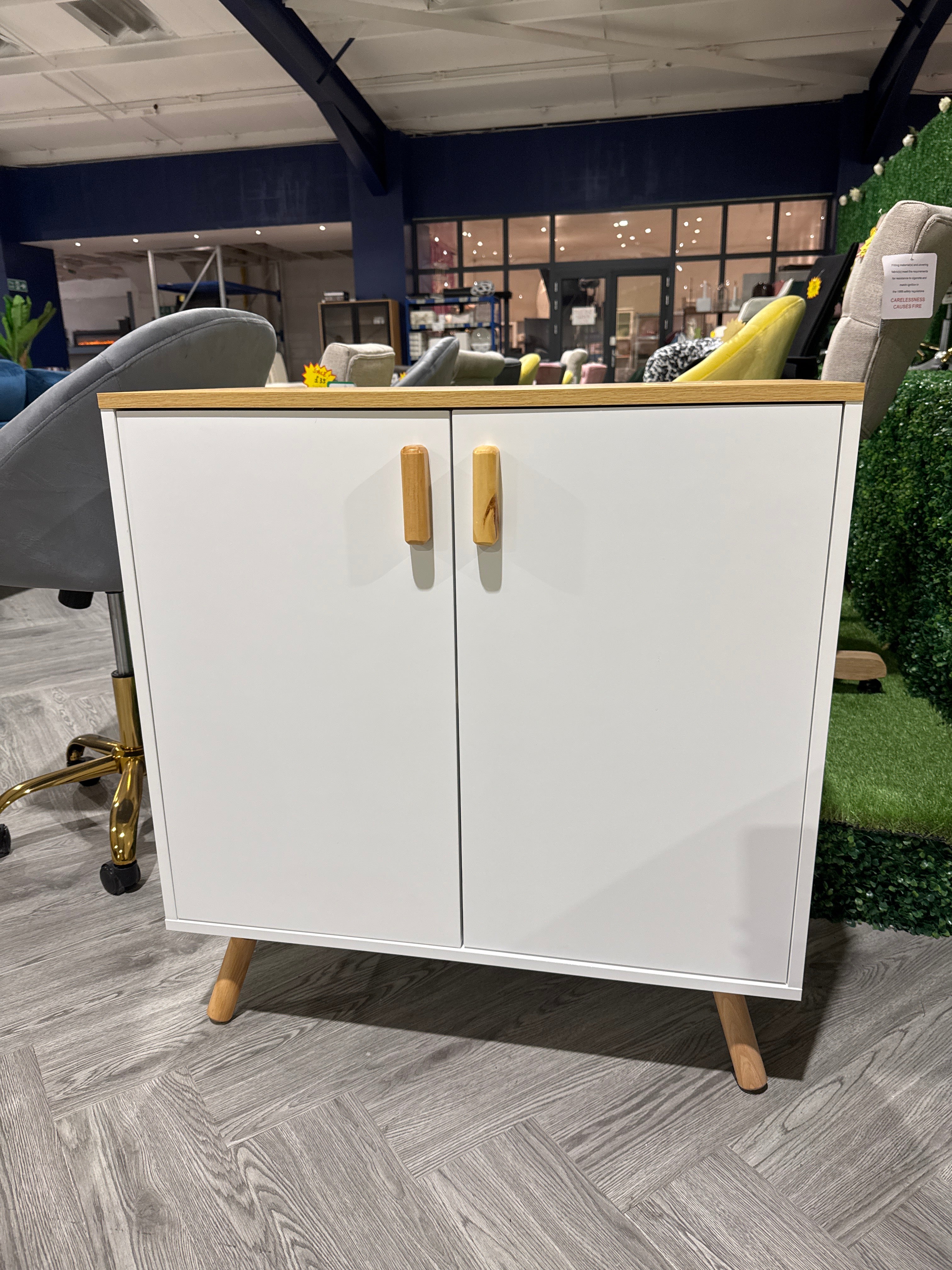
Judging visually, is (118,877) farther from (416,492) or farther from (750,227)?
(750,227)

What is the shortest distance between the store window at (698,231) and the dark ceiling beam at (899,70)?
1658 millimetres

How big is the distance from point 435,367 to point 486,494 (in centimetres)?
71

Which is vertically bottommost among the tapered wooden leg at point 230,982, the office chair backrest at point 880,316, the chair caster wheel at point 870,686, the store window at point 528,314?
the tapered wooden leg at point 230,982

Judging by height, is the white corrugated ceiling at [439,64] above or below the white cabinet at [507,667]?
above

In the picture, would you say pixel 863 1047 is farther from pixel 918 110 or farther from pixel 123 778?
pixel 918 110

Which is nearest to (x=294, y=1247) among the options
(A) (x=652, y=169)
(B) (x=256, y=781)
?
(B) (x=256, y=781)

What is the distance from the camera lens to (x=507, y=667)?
102 cm

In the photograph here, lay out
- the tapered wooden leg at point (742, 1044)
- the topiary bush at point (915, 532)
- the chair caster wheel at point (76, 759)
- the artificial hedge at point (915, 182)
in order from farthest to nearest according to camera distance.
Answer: the artificial hedge at point (915, 182) < the chair caster wheel at point (76, 759) < the topiary bush at point (915, 532) < the tapered wooden leg at point (742, 1044)

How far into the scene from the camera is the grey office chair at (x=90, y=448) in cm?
124

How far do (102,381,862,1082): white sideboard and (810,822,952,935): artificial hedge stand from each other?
465 mm

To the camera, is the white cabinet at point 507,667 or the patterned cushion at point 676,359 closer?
the white cabinet at point 507,667

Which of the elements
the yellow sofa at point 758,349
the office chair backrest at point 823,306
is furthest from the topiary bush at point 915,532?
the yellow sofa at point 758,349

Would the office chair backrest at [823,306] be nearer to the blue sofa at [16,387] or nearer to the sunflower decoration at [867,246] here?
the sunflower decoration at [867,246]

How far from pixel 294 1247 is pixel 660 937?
0.56 meters
